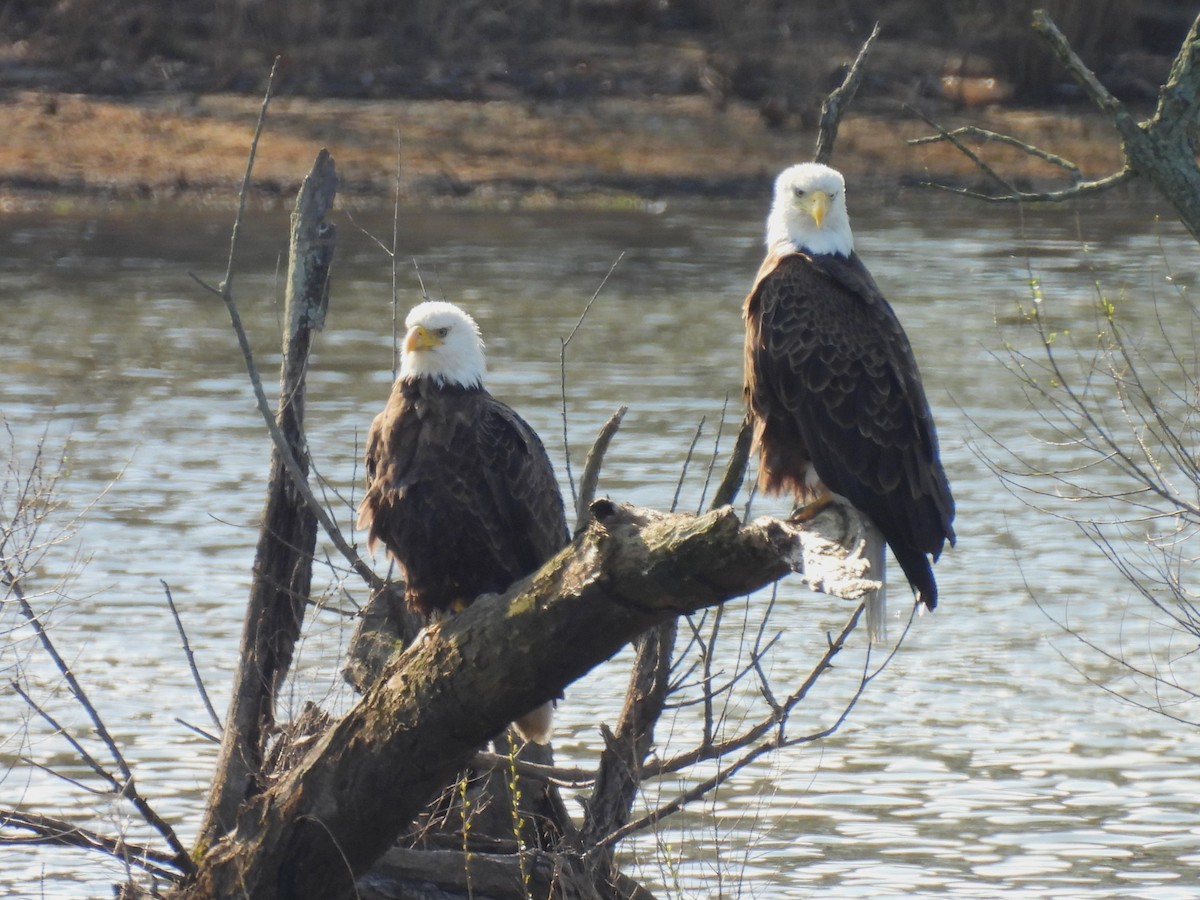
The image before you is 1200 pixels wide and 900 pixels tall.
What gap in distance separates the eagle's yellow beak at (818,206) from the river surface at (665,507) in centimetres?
73

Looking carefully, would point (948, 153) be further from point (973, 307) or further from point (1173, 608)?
point (1173, 608)

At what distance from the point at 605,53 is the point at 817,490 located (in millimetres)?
21597

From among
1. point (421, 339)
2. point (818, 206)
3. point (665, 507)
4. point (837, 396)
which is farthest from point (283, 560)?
point (665, 507)

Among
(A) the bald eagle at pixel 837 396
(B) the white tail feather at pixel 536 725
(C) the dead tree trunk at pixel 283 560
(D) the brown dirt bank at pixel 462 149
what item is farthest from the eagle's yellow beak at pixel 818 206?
(D) the brown dirt bank at pixel 462 149

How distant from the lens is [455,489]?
5.07 metres

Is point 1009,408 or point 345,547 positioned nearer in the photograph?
point 345,547

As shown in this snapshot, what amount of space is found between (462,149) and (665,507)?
13.0 m

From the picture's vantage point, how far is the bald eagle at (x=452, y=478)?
5.07 metres

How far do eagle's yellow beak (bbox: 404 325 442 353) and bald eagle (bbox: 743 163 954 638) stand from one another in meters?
0.83

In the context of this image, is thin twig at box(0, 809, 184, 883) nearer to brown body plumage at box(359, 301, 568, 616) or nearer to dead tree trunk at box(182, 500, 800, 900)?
dead tree trunk at box(182, 500, 800, 900)

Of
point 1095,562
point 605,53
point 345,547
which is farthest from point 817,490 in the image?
point 605,53

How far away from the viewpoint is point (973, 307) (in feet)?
54.1

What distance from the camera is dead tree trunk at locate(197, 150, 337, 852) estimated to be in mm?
5375

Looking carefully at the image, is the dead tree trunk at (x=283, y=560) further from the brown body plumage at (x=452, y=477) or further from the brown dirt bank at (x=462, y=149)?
the brown dirt bank at (x=462, y=149)
